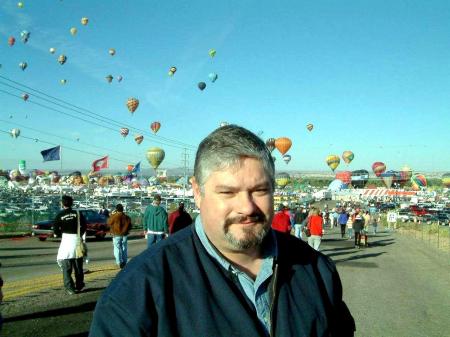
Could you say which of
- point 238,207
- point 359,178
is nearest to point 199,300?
point 238,207

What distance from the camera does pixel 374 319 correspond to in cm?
711

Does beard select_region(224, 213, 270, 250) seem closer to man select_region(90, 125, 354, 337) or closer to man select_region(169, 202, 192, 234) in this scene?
man select_region(90, 125, 354, 337)

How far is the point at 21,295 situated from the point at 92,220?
13332mm

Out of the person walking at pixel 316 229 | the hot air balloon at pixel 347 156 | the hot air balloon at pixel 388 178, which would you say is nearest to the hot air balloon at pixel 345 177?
the hot air balloon at pixel 388 178

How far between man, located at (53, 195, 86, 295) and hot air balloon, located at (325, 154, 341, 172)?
59.7 m

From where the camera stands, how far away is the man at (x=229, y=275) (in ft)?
5.74

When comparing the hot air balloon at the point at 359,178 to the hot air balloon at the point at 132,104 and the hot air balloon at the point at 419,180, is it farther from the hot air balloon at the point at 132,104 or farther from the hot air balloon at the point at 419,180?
the hot air balloon at the point at 132,104

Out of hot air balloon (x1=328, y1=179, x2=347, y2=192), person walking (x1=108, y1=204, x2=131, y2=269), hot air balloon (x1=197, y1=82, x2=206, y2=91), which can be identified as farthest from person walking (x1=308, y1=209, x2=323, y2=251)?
hot air balloon (x1=328, y1=179, x2=347, y2=192)

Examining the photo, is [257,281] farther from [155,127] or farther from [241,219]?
[155,127]

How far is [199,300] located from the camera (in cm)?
180

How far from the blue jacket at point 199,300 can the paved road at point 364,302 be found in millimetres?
4647

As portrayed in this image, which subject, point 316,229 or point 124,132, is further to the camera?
point 124,132

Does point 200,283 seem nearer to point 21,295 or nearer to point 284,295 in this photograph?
point 284,295

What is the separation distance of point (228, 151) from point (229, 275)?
571 mm
